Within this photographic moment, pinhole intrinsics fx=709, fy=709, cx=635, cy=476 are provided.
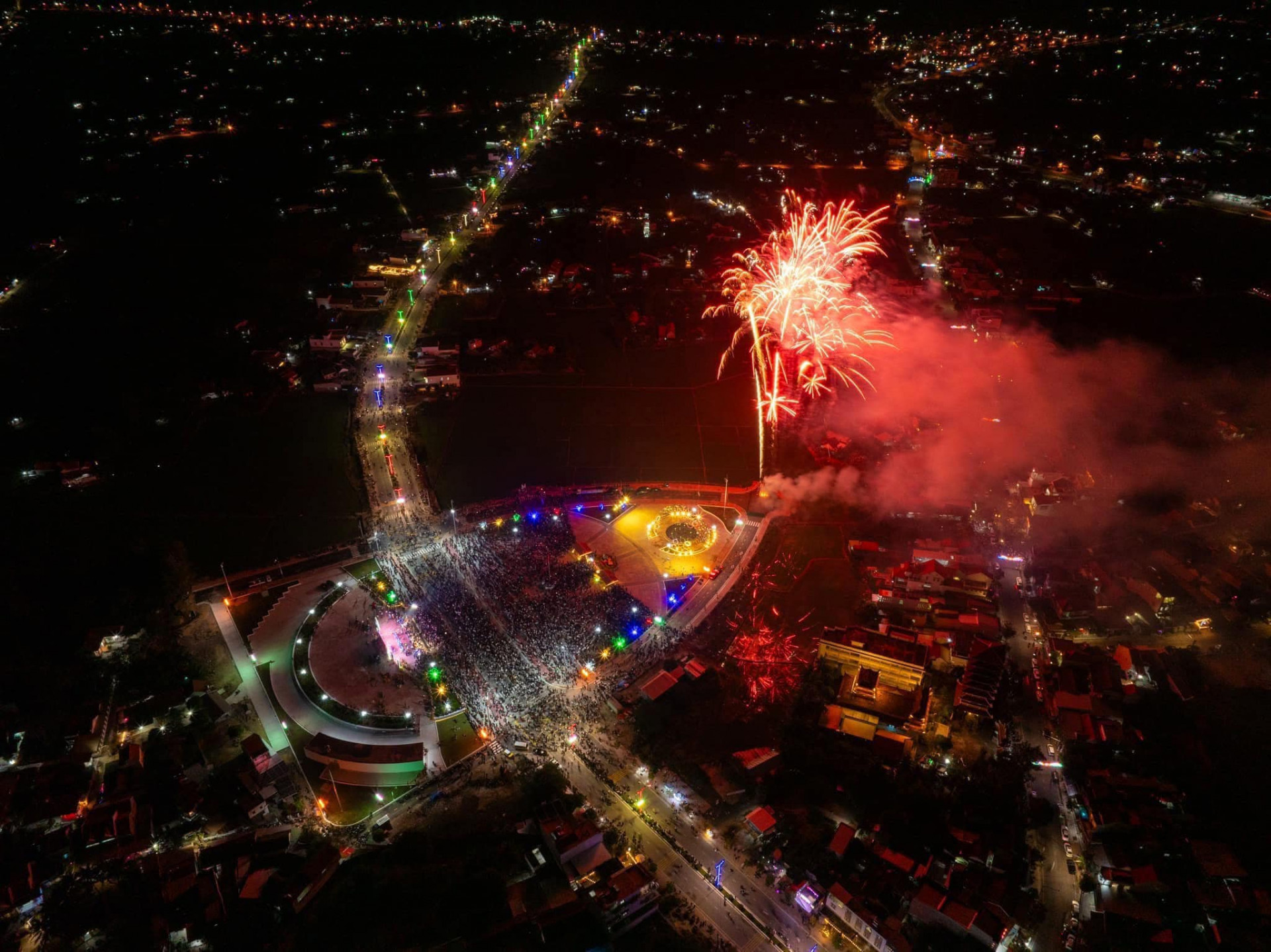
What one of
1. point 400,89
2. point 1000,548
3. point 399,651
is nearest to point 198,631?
point 399,651

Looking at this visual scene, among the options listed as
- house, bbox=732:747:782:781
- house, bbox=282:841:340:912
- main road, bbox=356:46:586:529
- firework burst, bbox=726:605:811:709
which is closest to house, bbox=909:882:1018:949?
house, bbox=732:747:782:781

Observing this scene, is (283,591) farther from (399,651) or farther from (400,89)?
(400,89)

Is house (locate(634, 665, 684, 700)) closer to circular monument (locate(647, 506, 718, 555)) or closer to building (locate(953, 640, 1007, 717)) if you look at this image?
circular monument (locate(647, 506, 718, 555))

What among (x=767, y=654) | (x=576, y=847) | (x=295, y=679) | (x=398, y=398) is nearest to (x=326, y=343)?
(x=398, y=398)

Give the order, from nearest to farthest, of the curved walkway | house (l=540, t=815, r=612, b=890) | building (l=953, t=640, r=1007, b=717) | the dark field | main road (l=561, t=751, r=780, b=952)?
main road (l=561, t=751, r=780, b=952)
house (l=540, t=815, r=612, b=890)
the curved walkway
building (l=953, t=640, r=1007, b=717)
the dark field

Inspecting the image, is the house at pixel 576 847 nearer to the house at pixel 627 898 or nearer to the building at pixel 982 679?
the house at pixel 627 898

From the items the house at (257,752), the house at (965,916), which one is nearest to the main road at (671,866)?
the house at (965,916)

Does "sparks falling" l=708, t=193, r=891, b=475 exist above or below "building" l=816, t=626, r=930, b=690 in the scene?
above

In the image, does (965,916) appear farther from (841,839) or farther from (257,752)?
(257,752)
